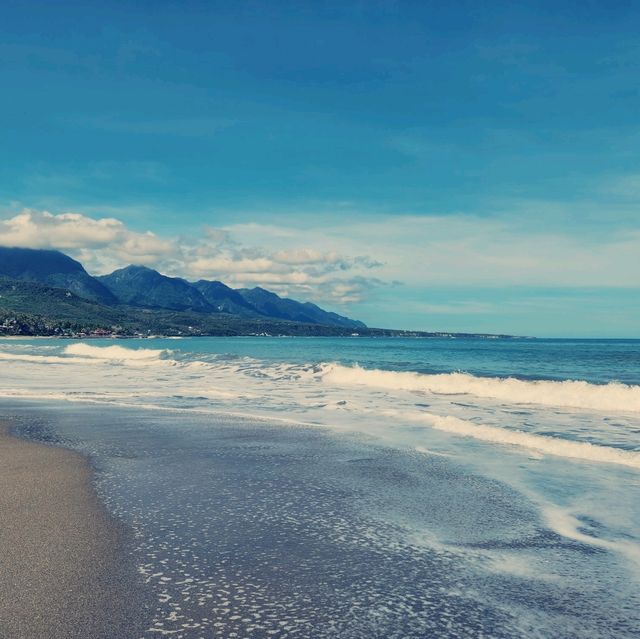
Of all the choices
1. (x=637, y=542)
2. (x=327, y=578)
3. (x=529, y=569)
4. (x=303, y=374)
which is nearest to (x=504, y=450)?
(x=637, y=542)

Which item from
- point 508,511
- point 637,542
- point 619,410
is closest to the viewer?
point 637,542

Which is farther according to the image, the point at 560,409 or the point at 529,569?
the point at 560,409

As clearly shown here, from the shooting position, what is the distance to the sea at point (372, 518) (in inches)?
228

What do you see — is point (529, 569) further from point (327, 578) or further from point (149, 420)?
point (149, 420)

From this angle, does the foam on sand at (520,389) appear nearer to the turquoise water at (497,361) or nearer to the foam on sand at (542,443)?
the foam on sand at (542,443)

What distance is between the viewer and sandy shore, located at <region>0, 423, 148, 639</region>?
5402 millimetres

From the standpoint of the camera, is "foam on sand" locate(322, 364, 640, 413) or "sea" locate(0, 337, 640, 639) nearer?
"sea" locate(0, 337, 640, 639)

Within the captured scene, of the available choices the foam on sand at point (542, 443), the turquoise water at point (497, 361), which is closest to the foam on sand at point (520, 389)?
the foam on sand at point (542, 443)

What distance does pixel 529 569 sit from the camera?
7082 millimetres

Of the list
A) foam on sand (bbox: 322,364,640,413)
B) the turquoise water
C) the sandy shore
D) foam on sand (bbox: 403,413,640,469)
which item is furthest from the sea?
the turquoise water

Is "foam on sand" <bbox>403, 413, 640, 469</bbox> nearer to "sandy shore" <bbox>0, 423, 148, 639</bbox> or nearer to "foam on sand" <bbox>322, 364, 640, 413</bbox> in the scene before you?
"foam on sand" <bbox>322, 364, 640, 413</bbox>

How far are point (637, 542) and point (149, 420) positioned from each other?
15521 millimetres

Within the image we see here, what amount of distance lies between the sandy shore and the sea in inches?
12.1

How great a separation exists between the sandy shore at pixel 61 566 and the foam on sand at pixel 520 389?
22624 mm
